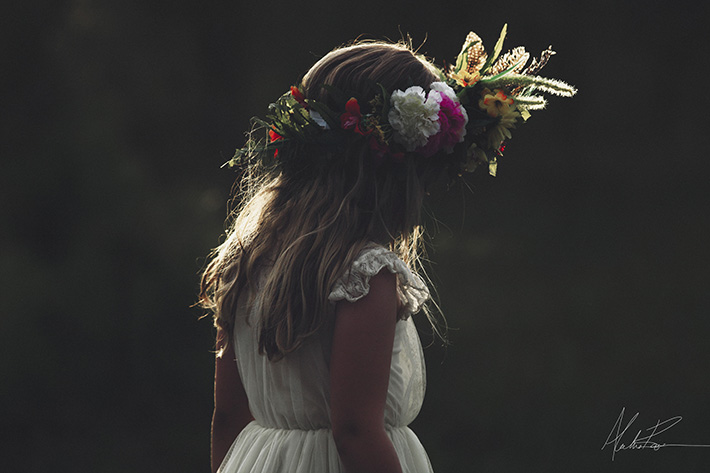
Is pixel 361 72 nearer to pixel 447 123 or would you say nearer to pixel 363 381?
pixel 447 123

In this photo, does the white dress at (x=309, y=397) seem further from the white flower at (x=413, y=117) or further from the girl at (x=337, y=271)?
the white flower at (x=413, y=117)

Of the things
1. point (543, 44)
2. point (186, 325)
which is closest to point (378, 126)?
point (186, 325)

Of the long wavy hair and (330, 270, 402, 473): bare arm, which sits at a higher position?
the long wavy hair

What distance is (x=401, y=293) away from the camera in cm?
131

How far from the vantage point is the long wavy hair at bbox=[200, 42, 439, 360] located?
1.27m

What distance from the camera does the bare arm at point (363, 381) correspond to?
3.87ft

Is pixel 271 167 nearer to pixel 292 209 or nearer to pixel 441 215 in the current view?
pixel 292 209

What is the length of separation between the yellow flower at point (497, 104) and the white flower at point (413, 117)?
0.49ft

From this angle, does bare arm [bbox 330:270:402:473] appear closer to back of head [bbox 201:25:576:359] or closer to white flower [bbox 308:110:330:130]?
back of head [bbox 201:25:576:359]

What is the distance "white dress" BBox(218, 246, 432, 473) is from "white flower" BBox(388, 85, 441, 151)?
0.26 metres

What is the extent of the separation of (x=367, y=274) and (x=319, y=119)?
37 centimetres
